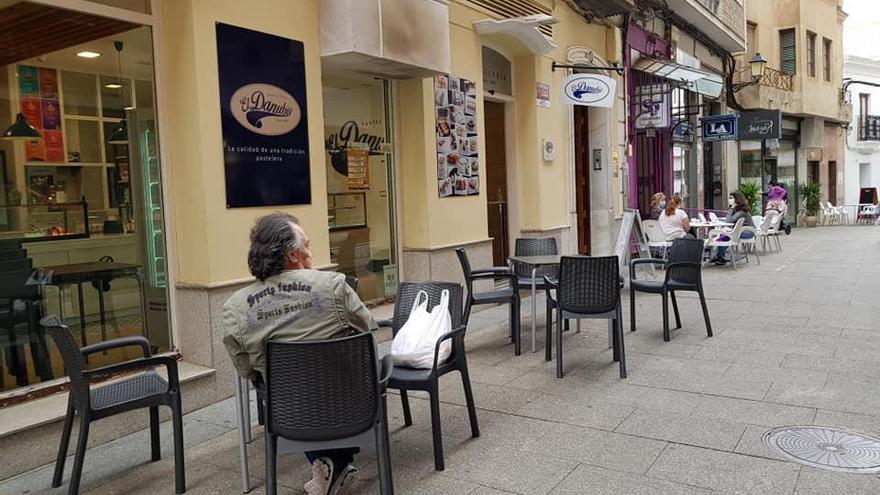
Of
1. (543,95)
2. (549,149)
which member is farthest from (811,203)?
(543,95)

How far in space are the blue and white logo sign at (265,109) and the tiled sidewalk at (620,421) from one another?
87.7 inches

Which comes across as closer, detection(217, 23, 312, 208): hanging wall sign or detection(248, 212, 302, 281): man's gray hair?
detection(248, 212, 302, 281): man's gray hair

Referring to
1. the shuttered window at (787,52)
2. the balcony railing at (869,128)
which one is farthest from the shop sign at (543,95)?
the balcony railing at (869,128)

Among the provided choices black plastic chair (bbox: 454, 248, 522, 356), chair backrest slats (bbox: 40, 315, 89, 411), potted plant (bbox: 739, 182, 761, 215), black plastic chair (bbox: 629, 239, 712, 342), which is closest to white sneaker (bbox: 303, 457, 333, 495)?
chair backrest slats (bbox: 40, 315, 89, 411)

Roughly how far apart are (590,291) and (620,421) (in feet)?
4.50

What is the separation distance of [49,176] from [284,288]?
10.9ft

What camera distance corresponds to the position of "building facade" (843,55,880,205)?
3084cm

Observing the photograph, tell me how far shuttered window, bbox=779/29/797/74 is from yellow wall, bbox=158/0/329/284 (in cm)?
2362

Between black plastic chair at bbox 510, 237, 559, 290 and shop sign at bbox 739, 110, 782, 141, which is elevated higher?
shop sign at bbox 739, 110, 782, 141

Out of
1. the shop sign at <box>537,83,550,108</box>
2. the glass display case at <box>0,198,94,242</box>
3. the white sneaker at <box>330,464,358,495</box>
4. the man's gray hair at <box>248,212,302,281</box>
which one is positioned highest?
the shop sign at <box>537,83,550,108</box>

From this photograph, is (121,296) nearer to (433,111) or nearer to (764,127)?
(433,111)

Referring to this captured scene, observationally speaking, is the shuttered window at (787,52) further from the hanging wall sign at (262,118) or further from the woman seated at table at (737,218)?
the hanging wall sign at (262,118)

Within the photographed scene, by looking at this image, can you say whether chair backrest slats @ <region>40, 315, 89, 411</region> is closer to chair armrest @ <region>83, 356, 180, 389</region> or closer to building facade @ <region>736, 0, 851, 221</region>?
chair armrest @ <region>83, 356, 180, 389</region>

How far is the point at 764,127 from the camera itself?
20.6 metres
